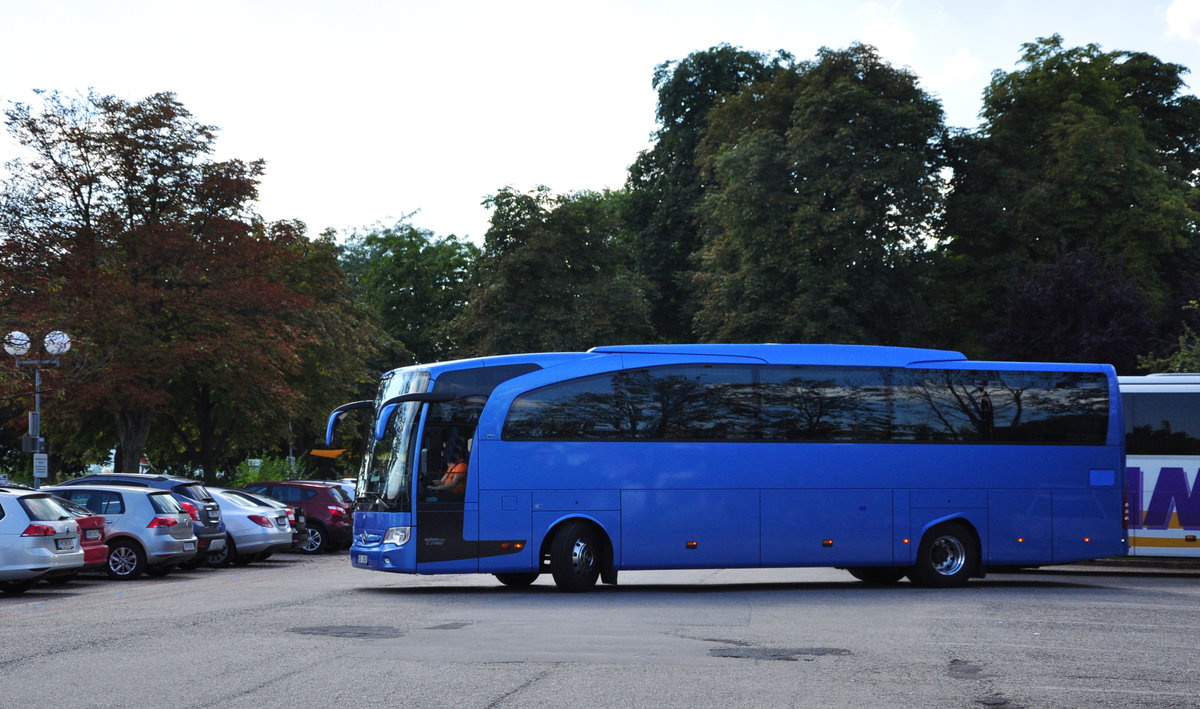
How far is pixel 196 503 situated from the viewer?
23359 mm

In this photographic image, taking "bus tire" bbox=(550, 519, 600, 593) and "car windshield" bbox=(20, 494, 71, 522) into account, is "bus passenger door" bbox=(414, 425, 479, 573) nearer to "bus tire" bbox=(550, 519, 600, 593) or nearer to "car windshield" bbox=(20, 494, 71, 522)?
"bus tire" bbox=(550, 519, 600, 593)

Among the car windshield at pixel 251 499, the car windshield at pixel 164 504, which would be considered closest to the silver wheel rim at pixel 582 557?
the car windshield at pixel 164 504

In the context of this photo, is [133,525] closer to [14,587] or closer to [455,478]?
[14,587]

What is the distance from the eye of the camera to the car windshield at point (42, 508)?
17.3m

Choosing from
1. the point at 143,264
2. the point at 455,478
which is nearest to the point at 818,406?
the point at 455,478

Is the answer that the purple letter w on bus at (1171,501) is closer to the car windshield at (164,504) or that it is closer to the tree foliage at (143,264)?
the car windshield at (164,504)

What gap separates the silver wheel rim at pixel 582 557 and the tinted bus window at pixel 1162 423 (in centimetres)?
1062

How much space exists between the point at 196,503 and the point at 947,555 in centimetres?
1273

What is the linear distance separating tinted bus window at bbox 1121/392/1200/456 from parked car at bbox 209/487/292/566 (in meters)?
15.7

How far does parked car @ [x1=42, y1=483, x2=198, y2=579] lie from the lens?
21.6 meters

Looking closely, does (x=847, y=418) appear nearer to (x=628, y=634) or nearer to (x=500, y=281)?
(x=628, y=634)

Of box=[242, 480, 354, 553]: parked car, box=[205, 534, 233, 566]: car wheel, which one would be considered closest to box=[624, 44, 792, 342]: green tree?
box=[242, 480, 354, 553]: parked car

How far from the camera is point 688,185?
56.2 metres

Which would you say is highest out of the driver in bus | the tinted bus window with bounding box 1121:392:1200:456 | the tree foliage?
the tree foliage
